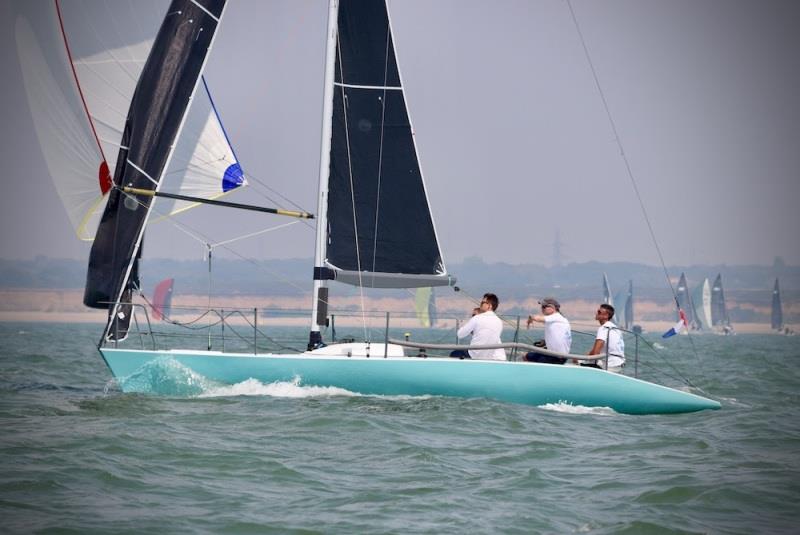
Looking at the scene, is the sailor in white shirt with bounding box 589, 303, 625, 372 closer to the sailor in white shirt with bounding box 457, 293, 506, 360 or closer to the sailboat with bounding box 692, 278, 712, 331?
the sailor in white shirt with bounding box 457, 293, 506, 360

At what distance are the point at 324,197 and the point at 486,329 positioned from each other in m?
3.92

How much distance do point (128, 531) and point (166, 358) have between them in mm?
7806

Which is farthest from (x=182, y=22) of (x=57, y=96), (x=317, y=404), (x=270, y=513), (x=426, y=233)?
(x=270, y=513)

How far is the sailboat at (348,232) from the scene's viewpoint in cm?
1512

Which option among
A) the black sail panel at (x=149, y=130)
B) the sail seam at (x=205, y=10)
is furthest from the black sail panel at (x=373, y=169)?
the black sail panel at (x=149, y=130)

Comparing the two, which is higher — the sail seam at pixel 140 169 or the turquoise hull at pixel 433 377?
the sail seam at pixel 140 169

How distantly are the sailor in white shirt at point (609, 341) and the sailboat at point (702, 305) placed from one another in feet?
334

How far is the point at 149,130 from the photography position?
55.5 ft

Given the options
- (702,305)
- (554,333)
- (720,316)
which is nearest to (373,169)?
(554,333)

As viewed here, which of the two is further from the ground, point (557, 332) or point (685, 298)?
point (685, 298)

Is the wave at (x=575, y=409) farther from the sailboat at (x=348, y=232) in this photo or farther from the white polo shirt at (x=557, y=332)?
the white polo shirt at (x=557, y=332)

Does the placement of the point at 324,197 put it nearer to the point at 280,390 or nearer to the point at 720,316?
the point at 280,390

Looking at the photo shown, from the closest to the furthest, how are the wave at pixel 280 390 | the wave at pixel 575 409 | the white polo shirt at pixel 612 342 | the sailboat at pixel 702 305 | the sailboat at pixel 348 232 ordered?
the wave at pixel 575 409, the sailboat at pixel 348 232, the wave at pixel 280 390, the white polo shirt at pixel 612 342, the sailboat at pixel 702 305

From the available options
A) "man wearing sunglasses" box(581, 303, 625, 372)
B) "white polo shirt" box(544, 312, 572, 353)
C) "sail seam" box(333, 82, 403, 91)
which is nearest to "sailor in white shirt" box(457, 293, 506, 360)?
"white polo shirt" box(544, 312, 572, 353)
